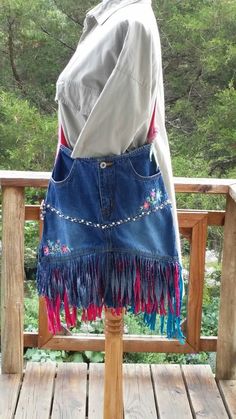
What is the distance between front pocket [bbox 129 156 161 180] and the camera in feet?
6.20

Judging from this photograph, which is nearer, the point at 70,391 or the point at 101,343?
the point at 70,391

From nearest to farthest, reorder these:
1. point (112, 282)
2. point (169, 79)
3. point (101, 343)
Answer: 1. point (112, 282)
2. point (101, 343)
3. point (169, 79)

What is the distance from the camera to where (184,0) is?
650 cm

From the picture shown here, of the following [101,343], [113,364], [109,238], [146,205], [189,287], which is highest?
[146,205]

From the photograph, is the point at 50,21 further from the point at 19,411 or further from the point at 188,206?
the point at 19,411

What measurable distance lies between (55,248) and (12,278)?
2.65ft

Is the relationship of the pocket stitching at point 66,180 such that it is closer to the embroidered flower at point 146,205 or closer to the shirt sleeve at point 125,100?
the shirt sleeve at point 125,100

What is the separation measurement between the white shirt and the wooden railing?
2.68 ft

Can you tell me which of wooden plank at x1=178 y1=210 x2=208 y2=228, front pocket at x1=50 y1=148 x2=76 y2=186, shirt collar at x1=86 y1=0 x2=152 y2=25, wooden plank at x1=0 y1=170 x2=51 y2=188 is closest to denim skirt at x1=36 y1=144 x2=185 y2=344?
front pocket at x1=50 y1=148 x2=76 y2=186

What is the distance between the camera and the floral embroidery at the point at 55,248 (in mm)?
1990

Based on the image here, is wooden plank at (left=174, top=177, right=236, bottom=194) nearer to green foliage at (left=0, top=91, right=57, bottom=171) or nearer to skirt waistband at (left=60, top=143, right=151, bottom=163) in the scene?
skirt waistband at (left=60, top=143, right=151, bottom=163)

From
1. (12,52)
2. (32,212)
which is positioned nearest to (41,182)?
(32,212)

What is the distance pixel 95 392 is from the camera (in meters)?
2.67

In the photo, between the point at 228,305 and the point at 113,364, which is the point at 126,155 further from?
the point at 228,305
